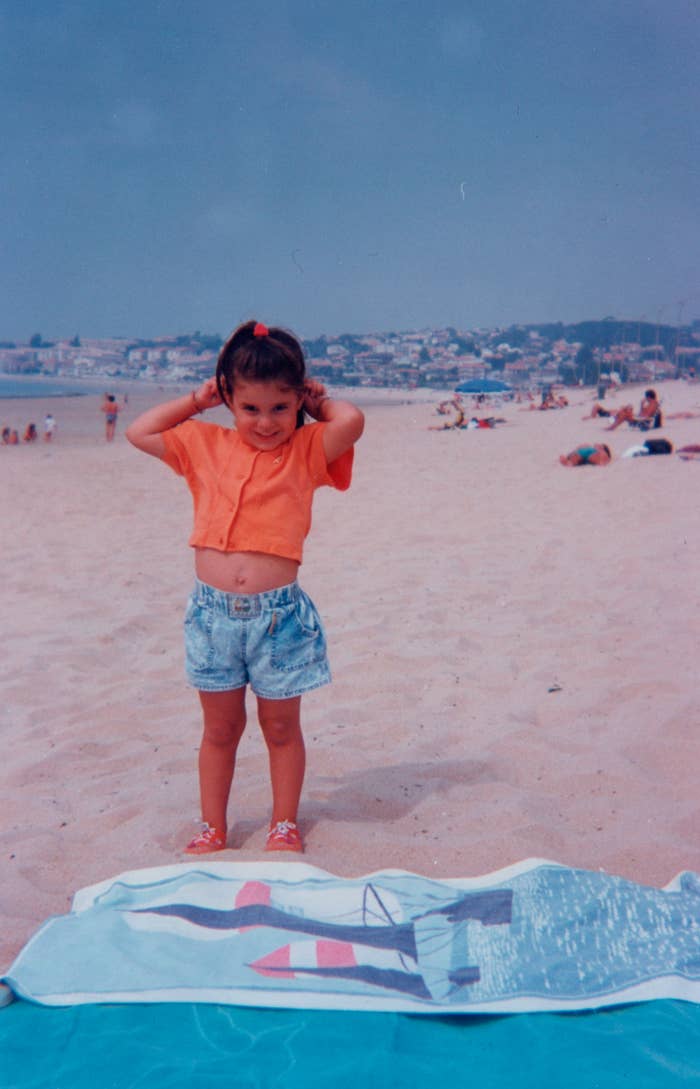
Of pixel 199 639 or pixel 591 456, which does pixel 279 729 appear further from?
pixel 591 456

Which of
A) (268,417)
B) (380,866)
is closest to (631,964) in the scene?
(380,866)

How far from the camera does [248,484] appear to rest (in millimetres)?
2502

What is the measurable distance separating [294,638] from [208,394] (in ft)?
2.40

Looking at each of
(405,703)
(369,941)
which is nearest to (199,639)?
(369,941)

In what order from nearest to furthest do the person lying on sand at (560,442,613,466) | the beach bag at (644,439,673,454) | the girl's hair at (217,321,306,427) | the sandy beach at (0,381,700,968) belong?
the girl's hair at (217,321,306,427) < the sandy beach at (0,381,700,968) < the person lying on sand at (560,442,613,466) < the beach bag at (644,439,673,454)

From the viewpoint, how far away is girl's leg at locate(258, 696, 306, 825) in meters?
2.62

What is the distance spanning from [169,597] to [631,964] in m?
4.21

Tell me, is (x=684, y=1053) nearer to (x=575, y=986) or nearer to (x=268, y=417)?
(x=575, y=986)

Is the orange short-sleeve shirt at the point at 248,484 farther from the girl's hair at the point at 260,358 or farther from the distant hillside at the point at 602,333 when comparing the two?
the distant hillside at the point at 602,333

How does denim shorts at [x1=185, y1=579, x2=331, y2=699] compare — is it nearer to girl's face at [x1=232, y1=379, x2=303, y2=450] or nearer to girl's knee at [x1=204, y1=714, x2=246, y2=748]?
girl's knee at [x1=204, y1=714, x2=246, y2=748]

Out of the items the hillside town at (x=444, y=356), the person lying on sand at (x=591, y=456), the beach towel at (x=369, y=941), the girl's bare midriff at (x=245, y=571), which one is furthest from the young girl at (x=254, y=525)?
the hillside town at (x=444, y=356)

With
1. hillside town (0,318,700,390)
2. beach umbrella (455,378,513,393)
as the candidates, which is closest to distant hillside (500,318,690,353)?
hillside town (0,318,700,390)

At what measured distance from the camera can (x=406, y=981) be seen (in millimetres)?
1906

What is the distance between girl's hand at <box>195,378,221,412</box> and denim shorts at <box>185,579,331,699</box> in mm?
506
